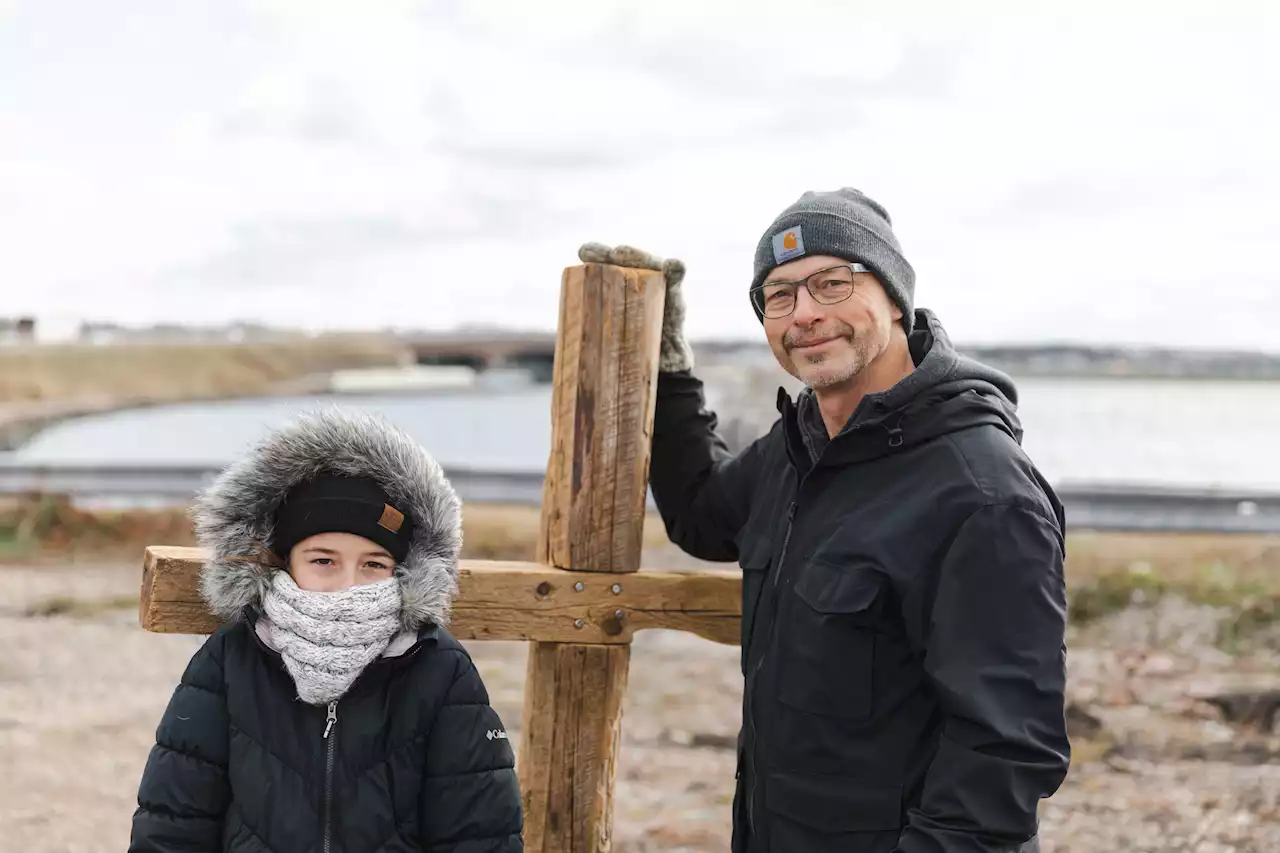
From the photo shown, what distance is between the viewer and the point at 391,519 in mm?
2521

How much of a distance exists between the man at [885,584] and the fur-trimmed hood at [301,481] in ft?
2.45

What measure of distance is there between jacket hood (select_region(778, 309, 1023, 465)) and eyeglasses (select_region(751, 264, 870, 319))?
0.77 ft

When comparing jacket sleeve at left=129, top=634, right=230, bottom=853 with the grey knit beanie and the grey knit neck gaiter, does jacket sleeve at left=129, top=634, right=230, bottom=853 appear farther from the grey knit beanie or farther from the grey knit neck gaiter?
the grey knit beanie

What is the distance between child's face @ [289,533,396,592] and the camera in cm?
248

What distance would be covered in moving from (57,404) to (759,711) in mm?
43253

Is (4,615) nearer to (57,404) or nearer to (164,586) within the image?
(164,586)

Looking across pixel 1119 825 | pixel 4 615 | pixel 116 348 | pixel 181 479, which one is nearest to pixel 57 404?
pixel 116 348

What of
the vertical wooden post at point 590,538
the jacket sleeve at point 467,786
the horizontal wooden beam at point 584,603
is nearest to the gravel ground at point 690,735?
the vertical wooden post at point 590,538

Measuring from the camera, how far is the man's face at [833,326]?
8.35 feet

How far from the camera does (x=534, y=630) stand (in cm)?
300

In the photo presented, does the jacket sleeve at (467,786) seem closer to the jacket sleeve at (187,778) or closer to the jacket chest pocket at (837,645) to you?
the jacket sleeve at (187,778)

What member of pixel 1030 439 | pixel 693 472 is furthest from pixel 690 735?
pixel 1030 439

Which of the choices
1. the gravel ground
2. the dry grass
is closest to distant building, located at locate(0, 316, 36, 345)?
the dry grass

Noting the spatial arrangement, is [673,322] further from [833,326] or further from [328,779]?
[328,779]
